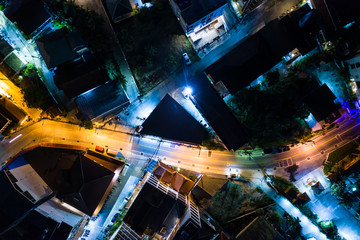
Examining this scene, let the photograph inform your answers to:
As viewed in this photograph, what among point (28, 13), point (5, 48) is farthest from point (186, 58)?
point (5, 48)

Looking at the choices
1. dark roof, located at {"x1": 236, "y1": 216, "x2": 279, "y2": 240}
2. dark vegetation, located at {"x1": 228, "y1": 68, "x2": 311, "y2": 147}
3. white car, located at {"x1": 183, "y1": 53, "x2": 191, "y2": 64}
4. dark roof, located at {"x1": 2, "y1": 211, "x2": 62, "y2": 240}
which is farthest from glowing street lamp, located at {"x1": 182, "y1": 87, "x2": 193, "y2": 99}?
dark roof, located at {"x1": 2, "y1": 211, "x2": 62, "y2": 240}

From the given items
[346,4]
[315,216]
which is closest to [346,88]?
[346,4]

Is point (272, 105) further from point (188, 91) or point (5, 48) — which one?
point (5, 48)

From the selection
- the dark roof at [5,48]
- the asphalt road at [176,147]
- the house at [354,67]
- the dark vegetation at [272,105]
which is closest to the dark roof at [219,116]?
the dark vegetation at [272,105]

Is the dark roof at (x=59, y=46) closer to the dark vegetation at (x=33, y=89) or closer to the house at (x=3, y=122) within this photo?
the dark vegetation at (x=33, y=89)

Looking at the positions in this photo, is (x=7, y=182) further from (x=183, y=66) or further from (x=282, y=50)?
(x=282, y=50)

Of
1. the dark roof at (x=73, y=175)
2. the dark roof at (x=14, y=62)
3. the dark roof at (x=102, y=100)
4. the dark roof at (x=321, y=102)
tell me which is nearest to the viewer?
the dark roof at (x=73, y=175)
